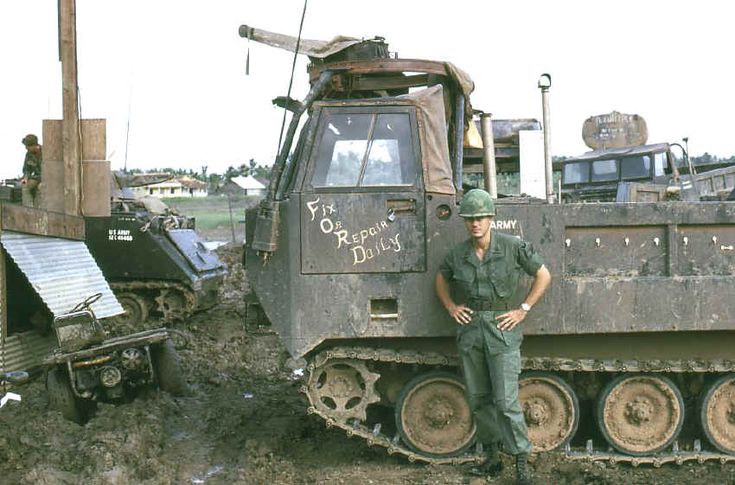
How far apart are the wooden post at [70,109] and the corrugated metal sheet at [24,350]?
1.41m

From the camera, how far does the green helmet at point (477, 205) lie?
5496mm

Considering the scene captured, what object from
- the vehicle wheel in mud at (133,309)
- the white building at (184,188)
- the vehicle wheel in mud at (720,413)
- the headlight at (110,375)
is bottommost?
the vehicle wheel in mud at (720,413)

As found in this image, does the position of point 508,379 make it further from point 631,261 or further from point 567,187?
point 567,187

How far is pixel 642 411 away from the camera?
6.23m

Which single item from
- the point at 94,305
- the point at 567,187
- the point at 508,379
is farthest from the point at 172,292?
the point at 508,379

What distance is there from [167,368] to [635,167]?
9.90 m

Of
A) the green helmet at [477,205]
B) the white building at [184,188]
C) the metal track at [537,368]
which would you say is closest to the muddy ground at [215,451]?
the metal track at [537,368]

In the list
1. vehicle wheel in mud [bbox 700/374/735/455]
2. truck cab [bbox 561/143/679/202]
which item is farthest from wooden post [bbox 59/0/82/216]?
truck cab [bbox 561/143/679/202]

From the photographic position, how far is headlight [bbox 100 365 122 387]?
729 cm

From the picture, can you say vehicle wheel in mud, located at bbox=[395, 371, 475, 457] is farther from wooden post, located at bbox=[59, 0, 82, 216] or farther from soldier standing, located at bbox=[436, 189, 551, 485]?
wooden post, located at bbox=[59, 0, 82, 216]

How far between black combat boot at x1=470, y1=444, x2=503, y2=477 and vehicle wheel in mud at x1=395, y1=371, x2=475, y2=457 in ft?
0.99

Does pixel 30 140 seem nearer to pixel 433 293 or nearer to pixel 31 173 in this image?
pixel 31 173

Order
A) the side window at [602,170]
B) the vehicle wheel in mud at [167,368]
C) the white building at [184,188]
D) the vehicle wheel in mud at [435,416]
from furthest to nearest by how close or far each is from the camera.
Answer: the white building at [184,188], the side window at [602,170], the vehicle wheel in mud at [167,368], the vehicle wheel in mud at [435,416]

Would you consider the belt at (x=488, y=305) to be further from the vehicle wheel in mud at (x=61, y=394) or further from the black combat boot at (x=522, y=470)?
the vehicle wheel in mud at (x=61, y=394)
